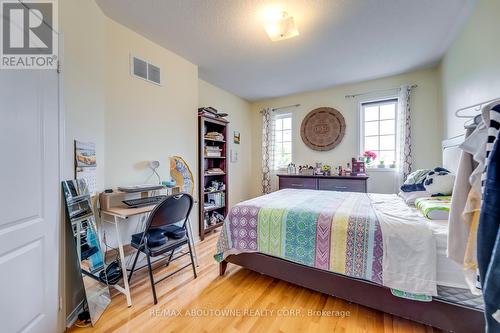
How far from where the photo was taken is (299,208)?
6.30 feet

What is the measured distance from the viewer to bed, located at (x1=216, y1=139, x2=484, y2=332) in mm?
1298

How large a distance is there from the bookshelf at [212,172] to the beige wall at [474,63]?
3054 mm

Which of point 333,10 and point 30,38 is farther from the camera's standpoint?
point 333,10

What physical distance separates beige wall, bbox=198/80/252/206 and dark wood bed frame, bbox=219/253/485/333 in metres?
2.41

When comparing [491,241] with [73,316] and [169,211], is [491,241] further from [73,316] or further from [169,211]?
[73,316]

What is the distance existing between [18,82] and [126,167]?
1220 millimetres

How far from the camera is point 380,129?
3652 mm

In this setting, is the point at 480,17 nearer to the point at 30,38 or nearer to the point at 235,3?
the point at 235,3

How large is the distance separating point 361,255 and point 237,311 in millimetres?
1051

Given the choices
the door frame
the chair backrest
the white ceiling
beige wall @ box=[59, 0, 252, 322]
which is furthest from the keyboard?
the white ceiling

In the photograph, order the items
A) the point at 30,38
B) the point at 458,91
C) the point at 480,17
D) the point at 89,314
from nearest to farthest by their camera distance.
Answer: the point at 30,38
the point at 89,314
the point at 480,17
the point at 458,91

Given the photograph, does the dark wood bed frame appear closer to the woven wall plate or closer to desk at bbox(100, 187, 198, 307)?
desk at bbox(100, 187, 198, 307)

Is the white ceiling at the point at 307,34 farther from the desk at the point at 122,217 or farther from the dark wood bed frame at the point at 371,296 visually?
the dark wood bed frame at the point at 371,296

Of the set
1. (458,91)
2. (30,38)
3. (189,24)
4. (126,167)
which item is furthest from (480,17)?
(126,167)
